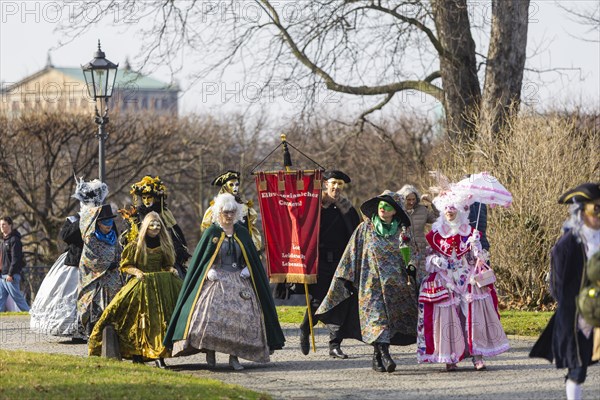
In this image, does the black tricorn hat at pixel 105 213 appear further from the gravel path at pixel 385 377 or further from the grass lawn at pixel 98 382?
the grass lawn at pixel 98 382

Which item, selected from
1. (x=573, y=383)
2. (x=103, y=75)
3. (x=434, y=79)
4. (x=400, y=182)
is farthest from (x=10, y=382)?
(x=400, y=182)

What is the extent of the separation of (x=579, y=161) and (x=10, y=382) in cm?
1054

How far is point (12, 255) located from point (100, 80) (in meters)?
4.25

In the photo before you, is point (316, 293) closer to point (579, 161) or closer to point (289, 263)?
point (289, 263)

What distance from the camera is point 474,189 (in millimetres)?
12031

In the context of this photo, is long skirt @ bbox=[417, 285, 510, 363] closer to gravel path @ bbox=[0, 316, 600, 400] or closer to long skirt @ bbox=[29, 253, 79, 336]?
gravel path @ bbox=[0, 316, 600, 400]

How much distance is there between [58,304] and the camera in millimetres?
14648

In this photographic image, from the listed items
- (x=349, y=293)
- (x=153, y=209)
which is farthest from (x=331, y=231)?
(x=153, y=209)

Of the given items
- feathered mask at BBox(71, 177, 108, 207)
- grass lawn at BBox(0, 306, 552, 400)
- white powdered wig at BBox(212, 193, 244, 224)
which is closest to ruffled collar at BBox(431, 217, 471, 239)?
white powdered wig at BBox(212, 193, 244, 224)

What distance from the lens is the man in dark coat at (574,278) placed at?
878 cm

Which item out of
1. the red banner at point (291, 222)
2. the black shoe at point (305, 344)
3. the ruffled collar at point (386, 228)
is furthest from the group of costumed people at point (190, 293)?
the ruffled collar at point (386, 228)

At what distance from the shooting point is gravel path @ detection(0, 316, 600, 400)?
10359 mm

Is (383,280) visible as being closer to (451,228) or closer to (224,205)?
(451,228)

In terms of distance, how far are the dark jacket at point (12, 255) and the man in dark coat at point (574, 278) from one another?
1244 centimetres
